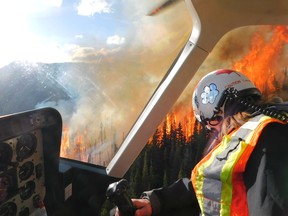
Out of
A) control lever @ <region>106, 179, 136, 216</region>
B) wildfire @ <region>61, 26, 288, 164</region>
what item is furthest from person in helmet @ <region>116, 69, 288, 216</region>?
wildfire @ <region>61, 26, 288, 164</region>

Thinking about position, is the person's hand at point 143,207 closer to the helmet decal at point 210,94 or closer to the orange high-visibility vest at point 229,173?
the orange high-visibility vest at point 229,173

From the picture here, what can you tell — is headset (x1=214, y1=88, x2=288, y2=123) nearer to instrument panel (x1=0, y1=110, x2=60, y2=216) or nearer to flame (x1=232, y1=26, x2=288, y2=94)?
instrument panel (x1=0, y1=110, x2=60, y2=216)

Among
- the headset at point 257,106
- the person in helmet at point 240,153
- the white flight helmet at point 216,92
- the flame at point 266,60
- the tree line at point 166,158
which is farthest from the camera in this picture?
the tree line at point 166,158

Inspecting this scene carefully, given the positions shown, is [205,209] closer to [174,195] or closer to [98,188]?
[174,195]

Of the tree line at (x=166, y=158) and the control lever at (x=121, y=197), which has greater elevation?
the control lever at (x=121, y=197)

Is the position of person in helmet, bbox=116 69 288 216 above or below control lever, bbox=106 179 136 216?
above

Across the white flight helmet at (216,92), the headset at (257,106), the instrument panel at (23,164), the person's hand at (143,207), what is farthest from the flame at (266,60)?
the instrument panel at (23,164)

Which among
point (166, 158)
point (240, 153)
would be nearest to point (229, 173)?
point (240, 153)

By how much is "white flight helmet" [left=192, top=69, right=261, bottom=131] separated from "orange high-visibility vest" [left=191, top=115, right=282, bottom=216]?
0.60 ft

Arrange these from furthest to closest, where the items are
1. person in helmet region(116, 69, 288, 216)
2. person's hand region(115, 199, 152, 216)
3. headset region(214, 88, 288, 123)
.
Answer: person's hand region(115, 199, 152, 216) < headset region(214, 88, 288, 123) < person in helmet region(116, 69, 288, 216)

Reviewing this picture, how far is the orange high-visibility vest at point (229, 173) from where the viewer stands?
3.13 feet

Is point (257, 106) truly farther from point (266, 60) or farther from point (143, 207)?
point (266, 60)

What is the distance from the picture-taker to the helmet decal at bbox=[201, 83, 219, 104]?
50.9 inches

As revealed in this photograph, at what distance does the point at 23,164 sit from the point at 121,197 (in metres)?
0.47
